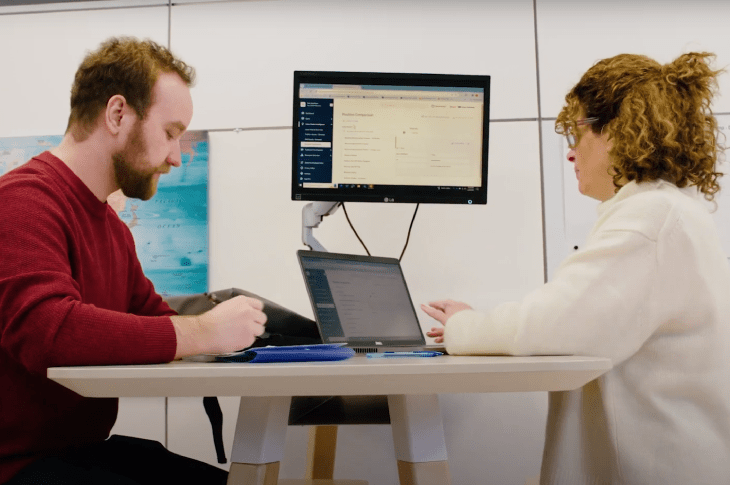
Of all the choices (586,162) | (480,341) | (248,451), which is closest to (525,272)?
(586,162)

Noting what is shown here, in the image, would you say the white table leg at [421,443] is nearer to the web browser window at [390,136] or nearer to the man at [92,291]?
the man at [92,291]

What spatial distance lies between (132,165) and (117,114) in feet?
0.34

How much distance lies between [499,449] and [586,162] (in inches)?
46.0

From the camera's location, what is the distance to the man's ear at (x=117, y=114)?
1355 millimetres

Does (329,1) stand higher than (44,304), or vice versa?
(329,1)

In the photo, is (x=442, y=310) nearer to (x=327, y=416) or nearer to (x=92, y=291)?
(x=327, y=416)

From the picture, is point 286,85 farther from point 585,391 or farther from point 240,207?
point 585,391

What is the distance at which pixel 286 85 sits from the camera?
8.05 ft

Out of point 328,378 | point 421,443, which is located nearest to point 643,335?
point 421,443

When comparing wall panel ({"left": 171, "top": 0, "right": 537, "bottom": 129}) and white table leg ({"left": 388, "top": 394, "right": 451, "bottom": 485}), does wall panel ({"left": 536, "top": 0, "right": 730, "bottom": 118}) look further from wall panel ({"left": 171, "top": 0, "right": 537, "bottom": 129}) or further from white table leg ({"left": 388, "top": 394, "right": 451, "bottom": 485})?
white table leg ({"left": 388, "top": 394, "right": 451, "bottom": 485})

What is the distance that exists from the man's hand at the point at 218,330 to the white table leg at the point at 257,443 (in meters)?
0.09

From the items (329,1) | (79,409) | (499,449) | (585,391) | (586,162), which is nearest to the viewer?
(79,409)

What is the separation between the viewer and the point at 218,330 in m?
1.04

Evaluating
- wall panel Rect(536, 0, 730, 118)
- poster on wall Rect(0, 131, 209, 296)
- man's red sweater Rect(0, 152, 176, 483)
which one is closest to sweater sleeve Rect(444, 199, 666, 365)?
man's red sweater Rect(0, 152, 176, 483)
